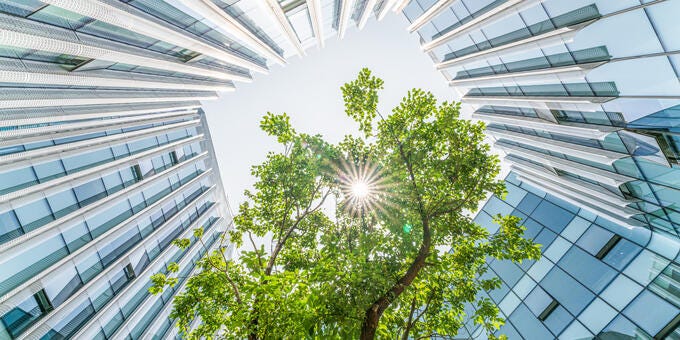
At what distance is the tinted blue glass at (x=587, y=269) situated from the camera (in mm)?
15852

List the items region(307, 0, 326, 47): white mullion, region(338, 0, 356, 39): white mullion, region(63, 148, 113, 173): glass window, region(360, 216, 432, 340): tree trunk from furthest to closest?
1. region(338, 0, 356, 39): white mullion
2. region(307, 0, 326, 47): white mullion
3. region(63, 148, 113, 173): glass window
4. region(360, 216, 432, 340): tree trunk

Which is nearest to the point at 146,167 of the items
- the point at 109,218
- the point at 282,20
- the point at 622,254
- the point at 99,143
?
the point at 99,143

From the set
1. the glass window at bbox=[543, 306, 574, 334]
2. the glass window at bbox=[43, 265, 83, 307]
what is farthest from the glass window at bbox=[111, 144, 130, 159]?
the glass window at bbox=[543, 306, 574, 334]

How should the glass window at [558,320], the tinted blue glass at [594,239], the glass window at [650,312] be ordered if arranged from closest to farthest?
1. the glass window at [650,312]
2. the glass window at [558,320]
3. the tinted blue glass at [594,239]

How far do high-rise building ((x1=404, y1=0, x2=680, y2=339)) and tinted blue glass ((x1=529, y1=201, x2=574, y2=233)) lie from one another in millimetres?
104

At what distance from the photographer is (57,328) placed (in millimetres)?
14734

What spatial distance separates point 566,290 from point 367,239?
15.5 metres

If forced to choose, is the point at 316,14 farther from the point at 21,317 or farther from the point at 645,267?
the point at 645,267

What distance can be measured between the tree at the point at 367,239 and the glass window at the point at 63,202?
1177cm

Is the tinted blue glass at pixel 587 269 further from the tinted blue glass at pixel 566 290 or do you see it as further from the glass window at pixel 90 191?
the glass window at pixel 90 191

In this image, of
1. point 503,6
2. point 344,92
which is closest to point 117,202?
point 344,92

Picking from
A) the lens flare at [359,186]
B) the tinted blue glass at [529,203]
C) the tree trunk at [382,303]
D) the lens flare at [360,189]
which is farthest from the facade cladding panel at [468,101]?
the lens flare at [360,189]

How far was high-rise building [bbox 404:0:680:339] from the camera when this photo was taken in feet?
36.6

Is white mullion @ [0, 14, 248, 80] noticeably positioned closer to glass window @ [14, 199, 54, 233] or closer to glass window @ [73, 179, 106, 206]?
glass window @ [14, 199, 54, 233]
